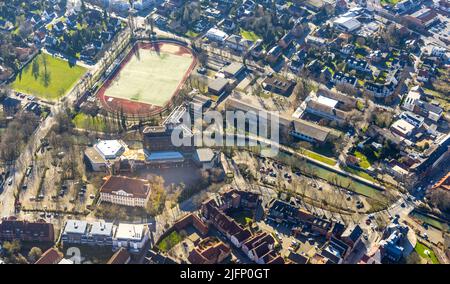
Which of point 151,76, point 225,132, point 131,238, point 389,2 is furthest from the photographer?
point 389,2

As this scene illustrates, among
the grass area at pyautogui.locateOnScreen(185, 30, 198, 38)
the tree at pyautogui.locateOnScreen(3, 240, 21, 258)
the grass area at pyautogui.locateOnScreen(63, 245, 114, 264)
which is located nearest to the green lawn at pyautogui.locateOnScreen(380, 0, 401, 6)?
the grass area at pyautogui.locateOnScreen(185, 30, 198, 38)

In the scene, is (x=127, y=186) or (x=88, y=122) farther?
(x=88, y=122)

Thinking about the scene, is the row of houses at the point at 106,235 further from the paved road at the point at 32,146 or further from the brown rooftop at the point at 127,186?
the paved road at the point at 32,146

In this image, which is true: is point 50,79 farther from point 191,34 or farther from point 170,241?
point 170,241

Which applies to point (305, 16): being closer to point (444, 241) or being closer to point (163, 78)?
point (163, 78)

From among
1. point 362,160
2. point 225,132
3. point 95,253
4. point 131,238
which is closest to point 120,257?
point 131,238

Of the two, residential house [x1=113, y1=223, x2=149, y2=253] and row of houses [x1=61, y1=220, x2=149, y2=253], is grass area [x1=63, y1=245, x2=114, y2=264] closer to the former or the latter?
row of houses [x1=61, y1=220, x2=149, y2=253]
